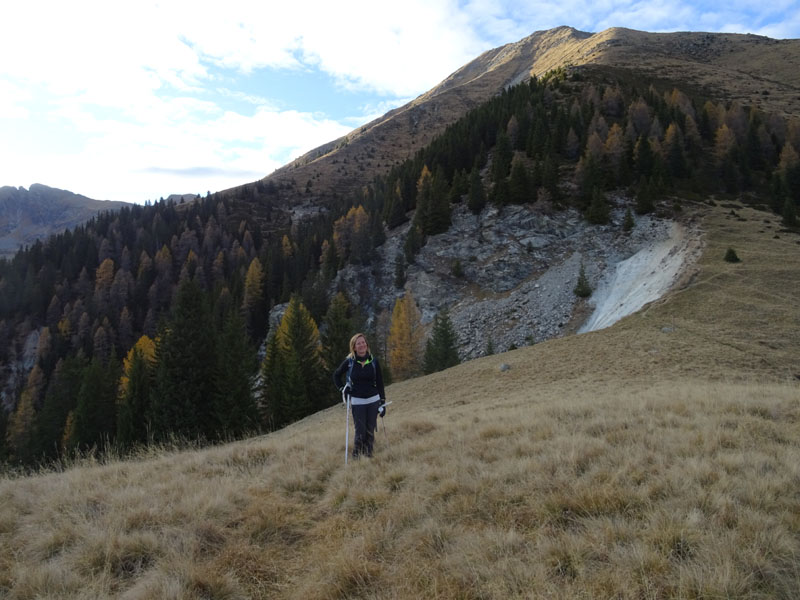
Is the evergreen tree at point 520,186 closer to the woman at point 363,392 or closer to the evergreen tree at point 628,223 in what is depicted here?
the evergreen tree at point 628,223

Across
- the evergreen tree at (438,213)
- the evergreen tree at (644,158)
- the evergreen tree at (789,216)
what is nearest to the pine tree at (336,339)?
the evergreen tree at (438,213)

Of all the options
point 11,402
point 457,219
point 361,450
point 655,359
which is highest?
point 457,219

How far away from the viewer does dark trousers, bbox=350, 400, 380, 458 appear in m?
8.17

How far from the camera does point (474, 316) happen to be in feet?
162

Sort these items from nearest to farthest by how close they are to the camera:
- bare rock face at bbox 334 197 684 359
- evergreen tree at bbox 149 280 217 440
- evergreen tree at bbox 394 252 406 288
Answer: evergreen tree at bbox 149 280 217 440 → bare rock face at bbox 334 197 684 359 → evergreen tree at bbox 394 252 406 288

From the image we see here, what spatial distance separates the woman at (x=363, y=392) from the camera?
826cm

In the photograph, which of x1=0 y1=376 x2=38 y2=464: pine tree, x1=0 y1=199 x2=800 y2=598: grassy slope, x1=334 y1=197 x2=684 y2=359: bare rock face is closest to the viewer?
x1=0 y1=199 x2=800 y2=598: grassy slope

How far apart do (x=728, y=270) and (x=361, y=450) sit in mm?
35130

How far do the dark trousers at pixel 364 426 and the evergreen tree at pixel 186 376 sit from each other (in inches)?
916

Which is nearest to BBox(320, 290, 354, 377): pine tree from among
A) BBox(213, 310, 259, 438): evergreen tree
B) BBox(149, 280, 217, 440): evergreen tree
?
BBox(213, 310, 259, 438): evergreen tree

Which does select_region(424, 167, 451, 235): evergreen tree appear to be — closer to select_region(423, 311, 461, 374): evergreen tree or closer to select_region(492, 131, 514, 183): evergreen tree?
select_region(492, 131, 514, 183): evergreen tree

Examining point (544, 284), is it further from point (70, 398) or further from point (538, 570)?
point (70, 398)

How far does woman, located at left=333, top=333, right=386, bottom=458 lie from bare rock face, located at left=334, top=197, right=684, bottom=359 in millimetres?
33495

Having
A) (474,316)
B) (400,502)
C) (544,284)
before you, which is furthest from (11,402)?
(400,502)
